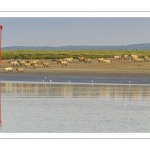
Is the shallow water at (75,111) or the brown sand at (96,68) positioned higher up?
the brown sand at (96,68)

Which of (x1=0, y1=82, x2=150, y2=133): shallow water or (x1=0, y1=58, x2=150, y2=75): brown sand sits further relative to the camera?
(x1=0, y1=58, x2=150, y2=75): brown sand

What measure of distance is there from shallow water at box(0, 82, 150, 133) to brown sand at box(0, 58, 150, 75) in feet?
39.9

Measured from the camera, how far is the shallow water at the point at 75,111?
39.0 ft

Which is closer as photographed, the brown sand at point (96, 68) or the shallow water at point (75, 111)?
the shallow water at point (75, 111)

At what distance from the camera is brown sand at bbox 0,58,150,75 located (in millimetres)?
32750

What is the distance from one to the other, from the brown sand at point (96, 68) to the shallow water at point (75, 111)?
1216cm

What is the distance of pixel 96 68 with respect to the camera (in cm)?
3547

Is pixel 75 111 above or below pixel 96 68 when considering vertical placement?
below

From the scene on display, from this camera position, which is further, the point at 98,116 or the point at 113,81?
the point at 113,81

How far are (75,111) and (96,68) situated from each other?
21043mm

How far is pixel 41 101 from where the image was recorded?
16797 millimetres
